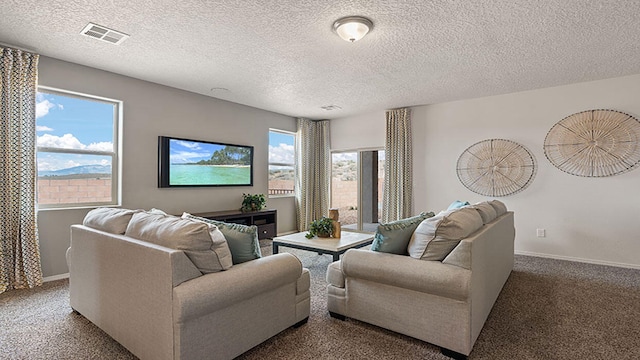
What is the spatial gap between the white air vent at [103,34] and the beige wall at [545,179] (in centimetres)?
440

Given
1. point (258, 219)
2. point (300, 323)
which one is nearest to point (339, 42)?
point (300, 323)

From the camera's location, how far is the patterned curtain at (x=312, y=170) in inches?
252

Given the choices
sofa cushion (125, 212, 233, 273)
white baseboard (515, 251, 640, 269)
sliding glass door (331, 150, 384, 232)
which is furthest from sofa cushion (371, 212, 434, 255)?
sliding glass door (331, 150, 384, 232)

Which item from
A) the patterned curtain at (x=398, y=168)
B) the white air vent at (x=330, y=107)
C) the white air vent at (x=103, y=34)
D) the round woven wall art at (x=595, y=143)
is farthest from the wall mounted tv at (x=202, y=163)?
the round woven wall art at (x=595, y=143)

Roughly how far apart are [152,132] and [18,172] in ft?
4.77

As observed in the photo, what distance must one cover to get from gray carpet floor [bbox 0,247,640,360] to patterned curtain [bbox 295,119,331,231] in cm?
336

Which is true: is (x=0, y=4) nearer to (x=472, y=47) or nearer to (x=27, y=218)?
(x=27, y=218)

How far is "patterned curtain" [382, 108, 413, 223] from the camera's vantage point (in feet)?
18.1

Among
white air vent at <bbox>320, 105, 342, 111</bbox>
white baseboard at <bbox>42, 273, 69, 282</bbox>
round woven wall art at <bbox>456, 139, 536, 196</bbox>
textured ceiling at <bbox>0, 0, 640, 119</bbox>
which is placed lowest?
white baseboard at <bbox>42, 273, 69, 282</bbox>

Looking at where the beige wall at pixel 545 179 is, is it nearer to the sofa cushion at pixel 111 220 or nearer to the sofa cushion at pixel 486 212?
the sofa cushion at pixel 486 212

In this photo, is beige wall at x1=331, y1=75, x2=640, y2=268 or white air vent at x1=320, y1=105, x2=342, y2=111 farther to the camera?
white air vent at x1=320, y1=105, x2=342, y2=111

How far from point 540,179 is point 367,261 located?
3646mm

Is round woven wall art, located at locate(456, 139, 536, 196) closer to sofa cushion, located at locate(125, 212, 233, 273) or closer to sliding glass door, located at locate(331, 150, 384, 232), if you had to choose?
sliding glass door, located at locate(331, 150, 384, 232)

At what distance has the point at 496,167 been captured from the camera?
4766mm
